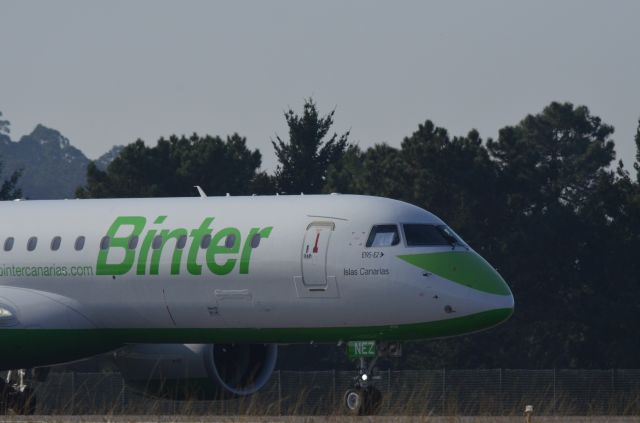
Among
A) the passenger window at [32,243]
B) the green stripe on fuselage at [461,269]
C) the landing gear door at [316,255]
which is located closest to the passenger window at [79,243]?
the passenger window at [32,243]

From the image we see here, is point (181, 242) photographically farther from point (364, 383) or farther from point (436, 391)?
point (436, 391)

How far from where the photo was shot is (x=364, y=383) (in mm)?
30375

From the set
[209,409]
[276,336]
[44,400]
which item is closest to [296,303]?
[276,336]

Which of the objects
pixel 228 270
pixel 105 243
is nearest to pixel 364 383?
pixel 228 270

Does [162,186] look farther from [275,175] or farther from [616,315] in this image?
[616,315]

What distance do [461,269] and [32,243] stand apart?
9.58 m

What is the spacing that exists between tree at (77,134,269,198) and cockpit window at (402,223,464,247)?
50950 millimetres

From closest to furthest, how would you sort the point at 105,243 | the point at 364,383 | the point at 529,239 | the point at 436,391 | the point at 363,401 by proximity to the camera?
1. the point at 363,401
2. the point at 364,383
3. the point at 105,243
4. the point at 436,391
5. the point at 529,239

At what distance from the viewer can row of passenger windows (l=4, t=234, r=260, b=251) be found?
104 feet

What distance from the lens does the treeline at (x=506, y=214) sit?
70.1m

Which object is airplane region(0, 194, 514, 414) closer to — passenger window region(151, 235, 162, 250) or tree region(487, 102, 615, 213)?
passenger window region(151, 235, 162, 250)

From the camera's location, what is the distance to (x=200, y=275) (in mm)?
31750

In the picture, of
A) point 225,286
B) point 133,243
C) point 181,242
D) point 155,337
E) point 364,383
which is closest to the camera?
point 364,383

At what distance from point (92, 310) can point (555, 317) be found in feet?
137
